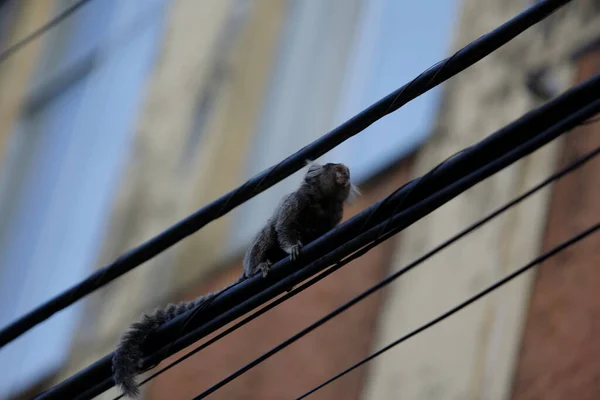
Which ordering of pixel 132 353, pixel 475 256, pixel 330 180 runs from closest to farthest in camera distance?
1. pixel 132 353
2. pixel 330 180
3. pixel 475 256

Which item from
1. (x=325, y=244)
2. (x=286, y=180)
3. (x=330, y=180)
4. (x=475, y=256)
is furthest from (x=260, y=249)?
(x=286, y=180)

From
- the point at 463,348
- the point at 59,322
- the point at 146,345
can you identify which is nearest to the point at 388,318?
the point at 463,348

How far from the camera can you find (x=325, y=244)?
18.9ft

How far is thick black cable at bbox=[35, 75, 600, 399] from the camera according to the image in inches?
206

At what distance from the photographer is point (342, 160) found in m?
11.9

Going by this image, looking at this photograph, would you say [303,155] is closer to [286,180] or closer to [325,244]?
[325,244]

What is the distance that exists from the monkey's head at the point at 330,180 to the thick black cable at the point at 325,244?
157cm

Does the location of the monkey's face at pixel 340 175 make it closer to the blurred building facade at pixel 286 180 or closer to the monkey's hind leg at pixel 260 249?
the monkey's hind leg at pixel 260 249

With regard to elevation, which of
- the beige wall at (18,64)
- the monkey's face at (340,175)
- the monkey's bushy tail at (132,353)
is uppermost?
the beige wall at (18,64)

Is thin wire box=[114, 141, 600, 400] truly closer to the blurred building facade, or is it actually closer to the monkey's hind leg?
the monkey's hind leg

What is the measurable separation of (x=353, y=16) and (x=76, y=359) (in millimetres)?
4841

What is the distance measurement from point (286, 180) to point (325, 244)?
722 cm

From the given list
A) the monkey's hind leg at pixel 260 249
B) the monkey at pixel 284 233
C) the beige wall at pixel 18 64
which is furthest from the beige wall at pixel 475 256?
the beige wall at pixel 18 64

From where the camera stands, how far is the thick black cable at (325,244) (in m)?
5.24
